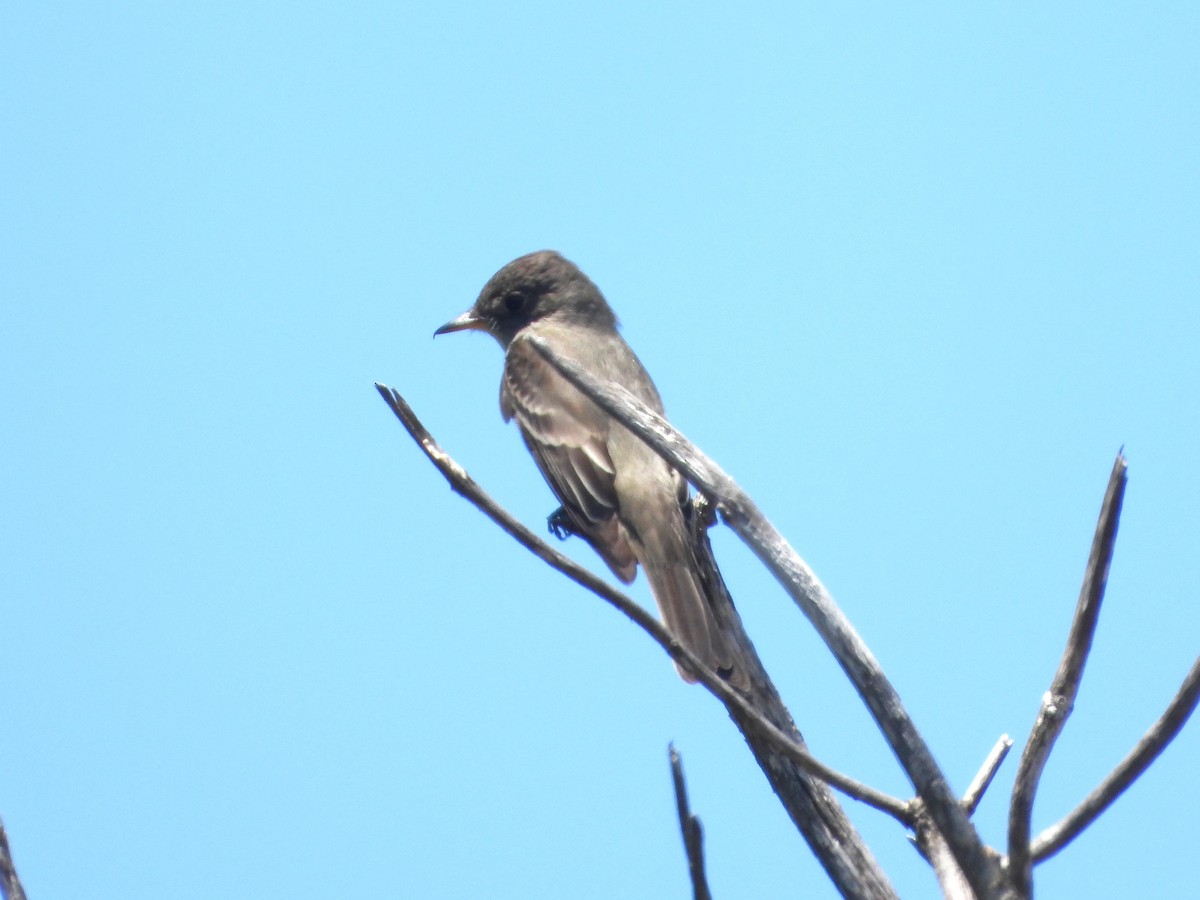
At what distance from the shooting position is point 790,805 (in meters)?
3.76

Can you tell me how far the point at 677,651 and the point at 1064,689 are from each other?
2.34ft

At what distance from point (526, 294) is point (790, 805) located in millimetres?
6248

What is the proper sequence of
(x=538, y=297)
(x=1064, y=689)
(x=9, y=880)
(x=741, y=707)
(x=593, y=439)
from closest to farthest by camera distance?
(x=9, y=880)
(x=1064, y=689)
(x=741, y=707)
(x=593, y=439)
(x=538, y=297)

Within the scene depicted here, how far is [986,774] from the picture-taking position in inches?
119

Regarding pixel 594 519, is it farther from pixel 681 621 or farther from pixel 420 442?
pixel 420 442

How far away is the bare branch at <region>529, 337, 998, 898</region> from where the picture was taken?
2516 millimetres

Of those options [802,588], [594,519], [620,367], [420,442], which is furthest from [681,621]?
[802,588]

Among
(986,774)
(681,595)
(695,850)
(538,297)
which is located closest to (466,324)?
Result: (538,297)

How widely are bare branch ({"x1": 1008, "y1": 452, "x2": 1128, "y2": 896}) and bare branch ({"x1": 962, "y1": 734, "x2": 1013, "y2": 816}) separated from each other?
0.15 metres

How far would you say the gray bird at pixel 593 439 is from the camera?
6.68 meters

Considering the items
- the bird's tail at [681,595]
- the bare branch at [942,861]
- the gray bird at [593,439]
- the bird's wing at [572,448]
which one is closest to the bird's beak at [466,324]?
the gray bird at [593,439]

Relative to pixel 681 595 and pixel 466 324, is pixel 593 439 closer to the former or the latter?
pixel 681 595

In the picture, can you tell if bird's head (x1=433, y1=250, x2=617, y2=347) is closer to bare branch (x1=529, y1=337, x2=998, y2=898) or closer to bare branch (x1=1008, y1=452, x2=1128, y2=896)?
bare branch (x1=529, y1=337, x2=998, y2=898)

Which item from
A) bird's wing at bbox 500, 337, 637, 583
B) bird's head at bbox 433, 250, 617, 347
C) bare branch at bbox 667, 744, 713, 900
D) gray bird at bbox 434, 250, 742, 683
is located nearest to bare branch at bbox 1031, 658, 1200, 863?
bare branch at bbox 667, 744, 713, 900
